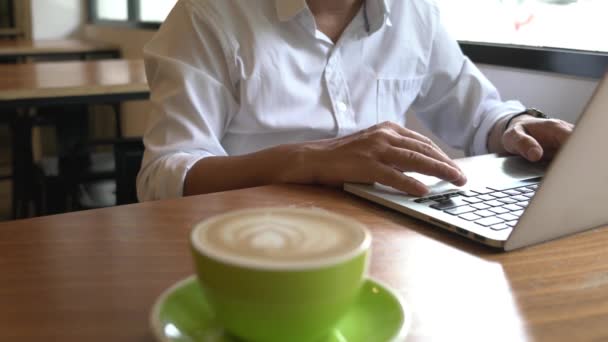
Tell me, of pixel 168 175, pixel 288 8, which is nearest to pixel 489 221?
pixel 168 175

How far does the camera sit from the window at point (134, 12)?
381 cm

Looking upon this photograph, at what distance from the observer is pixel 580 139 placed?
1.65 feet

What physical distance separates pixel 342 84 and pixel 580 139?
664 millimetres

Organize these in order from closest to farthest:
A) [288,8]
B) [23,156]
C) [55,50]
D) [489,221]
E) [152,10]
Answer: [489,221] < [288,8] < [23,156] < [55,50] < [152,10]

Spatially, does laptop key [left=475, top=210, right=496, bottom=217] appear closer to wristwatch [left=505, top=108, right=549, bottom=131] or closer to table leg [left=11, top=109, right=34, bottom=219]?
wristwatch [left=505, top=108, right=549, bottom=131]

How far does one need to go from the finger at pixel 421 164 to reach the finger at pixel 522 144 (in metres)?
0.22

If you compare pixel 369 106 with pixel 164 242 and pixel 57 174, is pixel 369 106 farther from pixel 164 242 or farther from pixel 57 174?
pixel 57 174

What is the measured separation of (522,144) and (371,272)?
1.64ft

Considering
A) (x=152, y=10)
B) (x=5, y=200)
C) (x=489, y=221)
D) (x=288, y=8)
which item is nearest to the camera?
(x=489, y=221)

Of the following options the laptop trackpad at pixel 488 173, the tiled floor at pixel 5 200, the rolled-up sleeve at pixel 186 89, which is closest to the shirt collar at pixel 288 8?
the rolled-up sleeve at pixel 186 89

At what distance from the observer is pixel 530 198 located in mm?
561

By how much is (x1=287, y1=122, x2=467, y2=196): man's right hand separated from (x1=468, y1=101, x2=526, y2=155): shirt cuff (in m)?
0.45

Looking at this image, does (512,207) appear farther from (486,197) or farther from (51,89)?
(51,89)

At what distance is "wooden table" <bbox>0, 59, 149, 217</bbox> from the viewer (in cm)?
185
